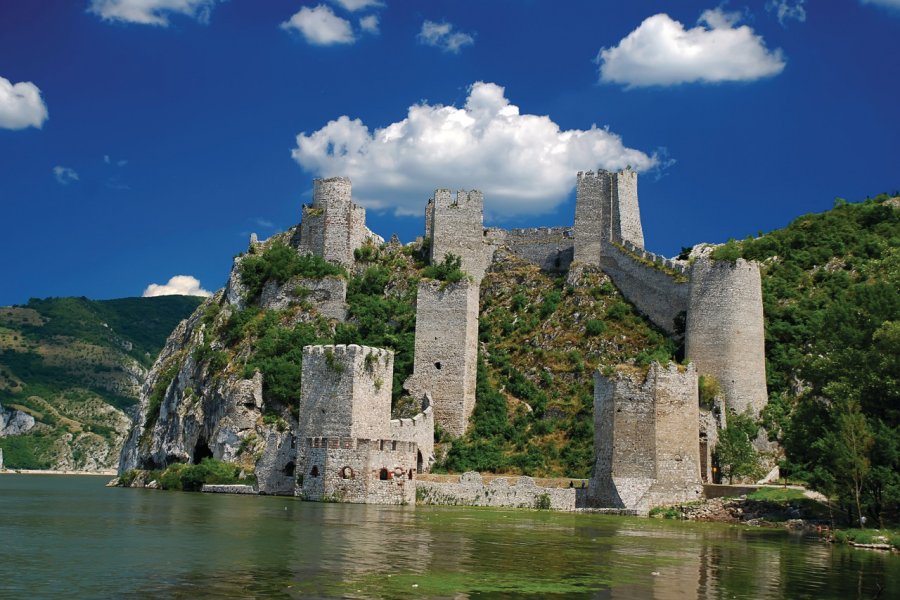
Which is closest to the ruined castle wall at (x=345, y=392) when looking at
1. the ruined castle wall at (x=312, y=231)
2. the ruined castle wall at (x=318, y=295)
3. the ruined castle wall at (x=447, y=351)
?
the ruined castle wall at (x=447, y=351)

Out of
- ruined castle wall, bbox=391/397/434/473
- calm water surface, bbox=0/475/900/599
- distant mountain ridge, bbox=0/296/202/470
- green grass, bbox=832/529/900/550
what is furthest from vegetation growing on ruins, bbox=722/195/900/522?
distant mountain ridge, bbox=0/296/202/470

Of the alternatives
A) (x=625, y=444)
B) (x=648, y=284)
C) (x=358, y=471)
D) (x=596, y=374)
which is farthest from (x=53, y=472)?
(x=625, y=444)

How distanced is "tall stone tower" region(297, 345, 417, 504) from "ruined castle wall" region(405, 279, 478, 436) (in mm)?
8076

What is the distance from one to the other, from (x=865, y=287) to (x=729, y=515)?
9.39m

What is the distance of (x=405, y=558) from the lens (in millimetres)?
21766

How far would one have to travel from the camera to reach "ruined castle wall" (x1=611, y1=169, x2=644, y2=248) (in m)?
57.3

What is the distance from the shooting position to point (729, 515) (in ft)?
118

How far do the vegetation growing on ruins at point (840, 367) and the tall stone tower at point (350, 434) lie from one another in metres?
14.8

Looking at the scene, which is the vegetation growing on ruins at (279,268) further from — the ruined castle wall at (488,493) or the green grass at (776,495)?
the green grass at (776,495)

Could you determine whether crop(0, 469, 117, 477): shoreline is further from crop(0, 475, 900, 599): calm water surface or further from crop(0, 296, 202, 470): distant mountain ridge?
crop(0, 475, 900, 599): calm water surface

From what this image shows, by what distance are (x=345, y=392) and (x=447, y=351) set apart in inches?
437

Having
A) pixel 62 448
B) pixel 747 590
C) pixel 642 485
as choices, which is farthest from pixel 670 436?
pixel 62 448

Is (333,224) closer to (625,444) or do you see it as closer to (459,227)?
(459,227)

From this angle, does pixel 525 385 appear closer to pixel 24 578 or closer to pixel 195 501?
pixel 195 501
